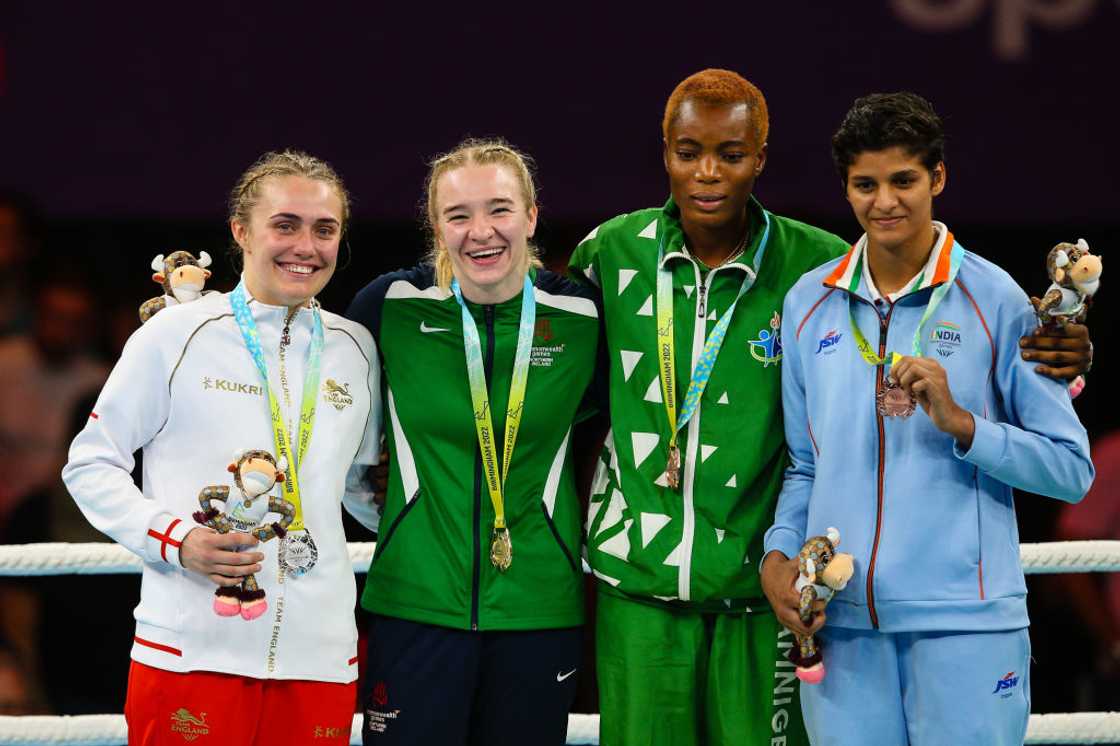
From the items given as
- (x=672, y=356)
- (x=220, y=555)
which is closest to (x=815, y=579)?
(x=672, y=356)

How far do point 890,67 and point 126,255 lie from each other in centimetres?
284

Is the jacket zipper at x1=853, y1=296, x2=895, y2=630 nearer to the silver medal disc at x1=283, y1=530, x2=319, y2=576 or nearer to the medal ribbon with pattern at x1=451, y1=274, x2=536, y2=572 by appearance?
the medal ribbon with pattern at x1=451, y1=274, x2=536, y2=572

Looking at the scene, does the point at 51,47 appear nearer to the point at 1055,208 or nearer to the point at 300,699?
the point at 300,699

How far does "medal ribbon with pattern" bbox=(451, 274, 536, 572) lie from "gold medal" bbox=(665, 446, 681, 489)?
30 centimetres

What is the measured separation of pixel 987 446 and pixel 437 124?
308 cm

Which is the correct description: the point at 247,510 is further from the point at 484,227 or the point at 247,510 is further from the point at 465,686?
the point at 484,227

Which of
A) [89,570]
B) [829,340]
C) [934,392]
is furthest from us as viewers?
[89,570]

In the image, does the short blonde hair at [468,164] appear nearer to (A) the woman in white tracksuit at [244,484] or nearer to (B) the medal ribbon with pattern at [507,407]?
(B) the medal ribbon with pattern at [507,407]

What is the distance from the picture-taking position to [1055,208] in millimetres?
5117

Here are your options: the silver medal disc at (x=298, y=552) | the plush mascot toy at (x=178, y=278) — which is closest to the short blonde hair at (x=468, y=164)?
the plush mascot toy at (x=178, y=278)

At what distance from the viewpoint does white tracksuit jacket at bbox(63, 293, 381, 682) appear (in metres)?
2.54

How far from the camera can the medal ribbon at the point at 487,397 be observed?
2.75 m

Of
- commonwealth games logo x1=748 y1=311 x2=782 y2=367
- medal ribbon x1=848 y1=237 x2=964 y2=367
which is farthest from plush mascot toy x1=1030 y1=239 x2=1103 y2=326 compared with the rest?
commonwealth games logo x1=748 y1=311 x2=782 y2=367

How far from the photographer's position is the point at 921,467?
8.29 ft
